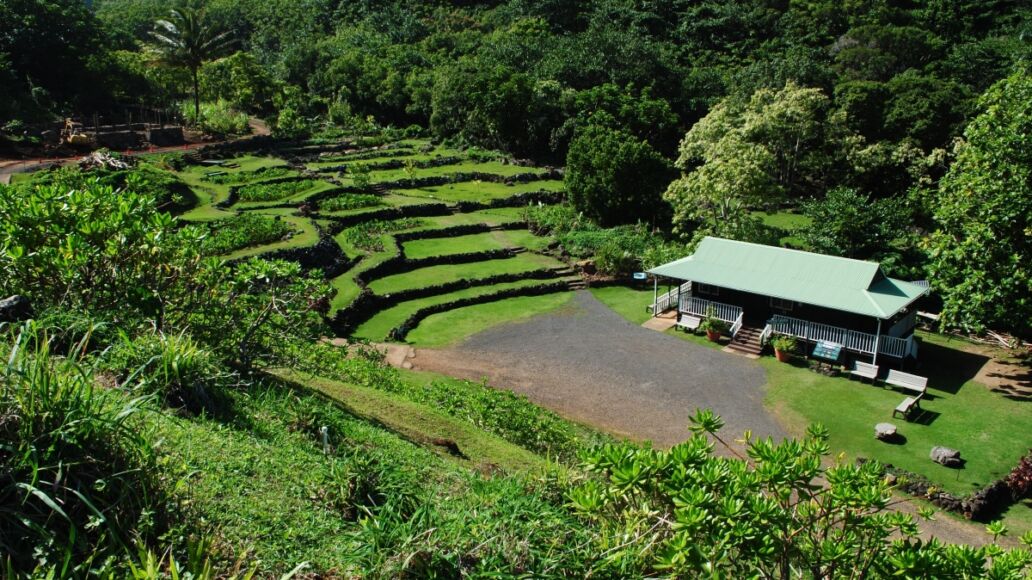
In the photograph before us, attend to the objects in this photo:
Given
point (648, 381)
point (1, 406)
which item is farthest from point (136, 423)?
point (648, 381)

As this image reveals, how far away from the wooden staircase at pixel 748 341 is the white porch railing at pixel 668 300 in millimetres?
2946

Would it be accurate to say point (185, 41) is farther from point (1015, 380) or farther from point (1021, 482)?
point (1021, 482)

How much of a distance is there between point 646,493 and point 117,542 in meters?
4.25

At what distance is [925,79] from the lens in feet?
143

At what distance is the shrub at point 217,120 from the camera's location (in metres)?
55.4

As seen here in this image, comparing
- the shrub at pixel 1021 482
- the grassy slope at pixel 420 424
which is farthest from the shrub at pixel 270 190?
the shrub at pixel 1021 482

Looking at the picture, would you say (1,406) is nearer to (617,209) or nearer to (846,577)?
(846,577)

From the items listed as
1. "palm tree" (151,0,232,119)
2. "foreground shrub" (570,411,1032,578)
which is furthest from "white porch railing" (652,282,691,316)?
"palm tree" (151,0,232,119)

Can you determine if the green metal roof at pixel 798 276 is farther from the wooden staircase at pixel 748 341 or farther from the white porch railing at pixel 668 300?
the wooden staircase at pixel 748 341

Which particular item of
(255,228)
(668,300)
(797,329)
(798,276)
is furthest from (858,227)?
(255,228)

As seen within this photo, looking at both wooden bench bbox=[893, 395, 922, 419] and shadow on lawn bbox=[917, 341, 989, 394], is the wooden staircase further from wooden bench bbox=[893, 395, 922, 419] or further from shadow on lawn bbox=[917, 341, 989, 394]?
wooden bench bbox=[893, 395, 922, 419]

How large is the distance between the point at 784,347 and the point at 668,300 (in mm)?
→ 5554

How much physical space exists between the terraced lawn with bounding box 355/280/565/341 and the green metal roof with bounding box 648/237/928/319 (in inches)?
260

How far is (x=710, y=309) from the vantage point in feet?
86.3
